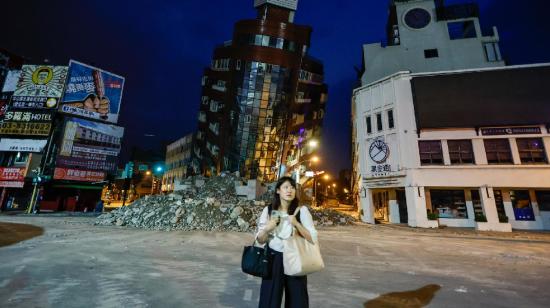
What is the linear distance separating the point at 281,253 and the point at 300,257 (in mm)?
269

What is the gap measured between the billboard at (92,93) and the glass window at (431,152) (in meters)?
39.6

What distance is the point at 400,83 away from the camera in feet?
77.0

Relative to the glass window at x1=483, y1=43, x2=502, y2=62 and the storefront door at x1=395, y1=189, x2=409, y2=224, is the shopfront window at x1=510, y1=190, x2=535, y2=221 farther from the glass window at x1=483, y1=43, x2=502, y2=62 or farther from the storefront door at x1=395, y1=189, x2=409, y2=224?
the glass window at x1=483, y1=43, x2=502, y2=62

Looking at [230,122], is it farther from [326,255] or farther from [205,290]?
[205,290]

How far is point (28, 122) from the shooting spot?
107ft

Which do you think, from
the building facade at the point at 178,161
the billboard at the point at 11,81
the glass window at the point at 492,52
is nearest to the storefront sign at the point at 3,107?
the billboard at the point at 11,81

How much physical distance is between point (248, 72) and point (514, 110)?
31.9m

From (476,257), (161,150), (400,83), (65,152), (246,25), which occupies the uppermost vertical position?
(246,25)

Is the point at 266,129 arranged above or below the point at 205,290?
above

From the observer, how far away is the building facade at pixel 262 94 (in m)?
39.0

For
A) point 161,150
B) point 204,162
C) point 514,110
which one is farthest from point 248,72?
point 161,150

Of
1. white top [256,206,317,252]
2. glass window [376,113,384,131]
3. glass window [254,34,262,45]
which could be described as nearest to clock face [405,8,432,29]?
glass window [376,113,384,131]

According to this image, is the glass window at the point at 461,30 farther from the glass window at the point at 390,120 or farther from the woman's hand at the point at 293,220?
the woman's hand at the point at 293,220

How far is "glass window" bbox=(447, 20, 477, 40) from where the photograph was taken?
32.1 m
